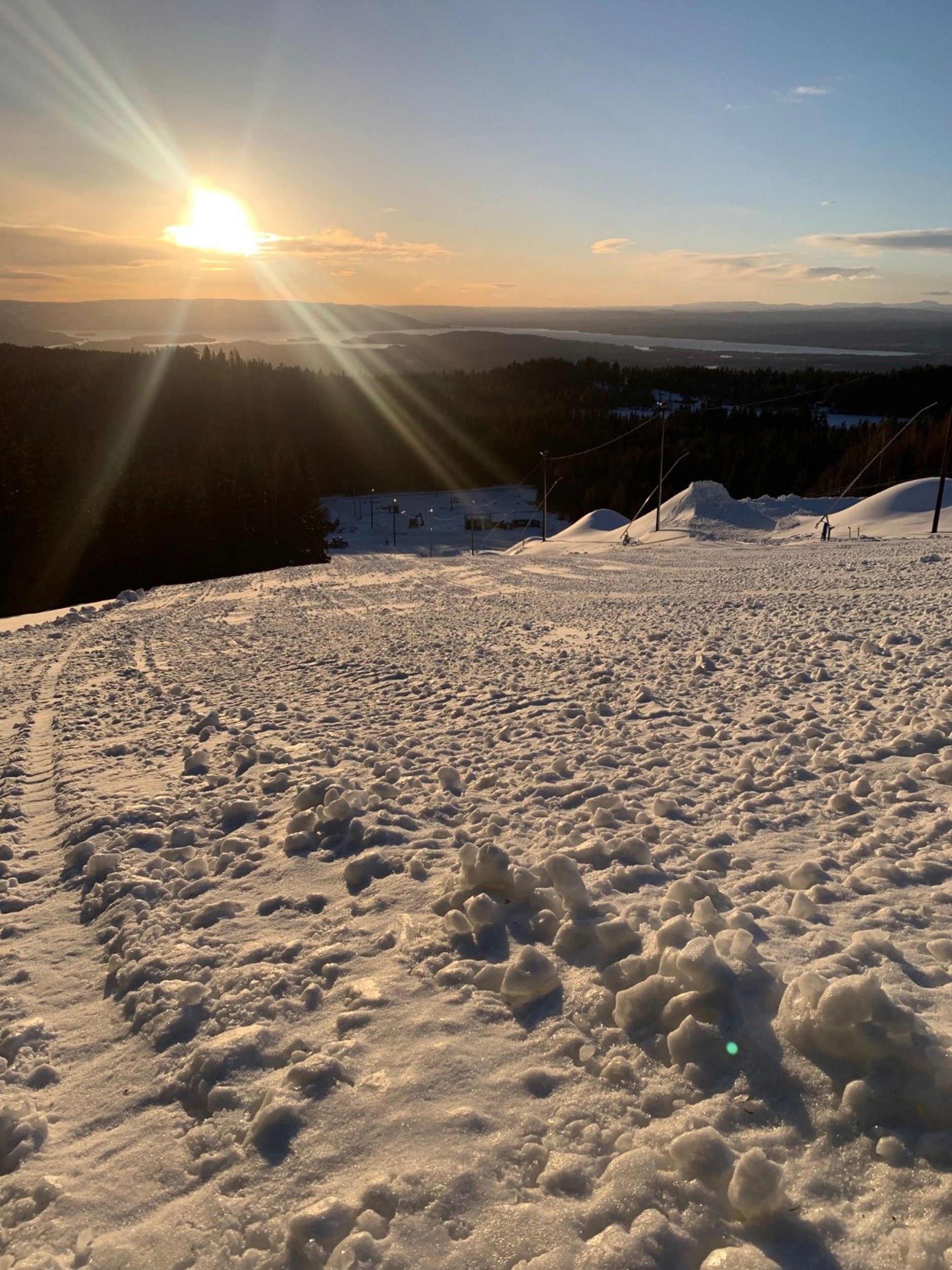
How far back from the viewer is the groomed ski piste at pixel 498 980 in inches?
103

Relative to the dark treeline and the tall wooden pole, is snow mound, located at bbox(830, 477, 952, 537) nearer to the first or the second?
the tall wooden pole

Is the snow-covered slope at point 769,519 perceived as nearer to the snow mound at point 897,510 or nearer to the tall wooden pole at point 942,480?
the snow mound at point 897,510

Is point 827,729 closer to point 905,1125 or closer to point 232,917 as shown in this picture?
point 905,1125

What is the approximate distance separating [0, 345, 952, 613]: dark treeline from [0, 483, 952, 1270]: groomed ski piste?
1692 inches

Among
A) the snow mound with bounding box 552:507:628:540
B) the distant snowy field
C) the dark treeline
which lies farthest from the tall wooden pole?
the distant snowy field

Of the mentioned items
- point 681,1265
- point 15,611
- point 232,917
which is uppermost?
point 681,1265

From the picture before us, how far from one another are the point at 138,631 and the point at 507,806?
47.1 feet

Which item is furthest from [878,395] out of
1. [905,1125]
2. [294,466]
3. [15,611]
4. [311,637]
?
[905,1125]

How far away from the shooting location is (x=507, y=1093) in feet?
10.3

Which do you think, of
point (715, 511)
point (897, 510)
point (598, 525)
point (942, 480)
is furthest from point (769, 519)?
point (598, 525)

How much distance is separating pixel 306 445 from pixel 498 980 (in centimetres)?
11674

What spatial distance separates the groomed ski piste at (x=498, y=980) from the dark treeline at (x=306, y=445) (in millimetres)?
42980

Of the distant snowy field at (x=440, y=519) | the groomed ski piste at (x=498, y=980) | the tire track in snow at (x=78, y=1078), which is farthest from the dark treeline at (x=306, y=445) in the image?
the tire track in snow at (x=78, y=1078)

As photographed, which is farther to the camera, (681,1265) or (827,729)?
(827,729)
